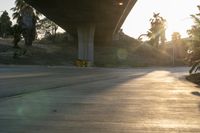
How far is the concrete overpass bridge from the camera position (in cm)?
4772

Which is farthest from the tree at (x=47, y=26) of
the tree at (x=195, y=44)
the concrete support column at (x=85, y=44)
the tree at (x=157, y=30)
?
the tree at (x=195, y=44)

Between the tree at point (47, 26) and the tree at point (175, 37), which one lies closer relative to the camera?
the tree at point (47, 26)

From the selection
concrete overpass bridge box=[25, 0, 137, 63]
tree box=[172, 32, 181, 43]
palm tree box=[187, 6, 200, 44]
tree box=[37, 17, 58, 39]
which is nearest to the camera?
Result: palm tree box=[187, 6, 200, 44]

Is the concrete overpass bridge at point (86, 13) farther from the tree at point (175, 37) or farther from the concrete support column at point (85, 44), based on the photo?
the tree at point (175, 37)

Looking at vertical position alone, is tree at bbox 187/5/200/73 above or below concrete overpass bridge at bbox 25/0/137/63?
below

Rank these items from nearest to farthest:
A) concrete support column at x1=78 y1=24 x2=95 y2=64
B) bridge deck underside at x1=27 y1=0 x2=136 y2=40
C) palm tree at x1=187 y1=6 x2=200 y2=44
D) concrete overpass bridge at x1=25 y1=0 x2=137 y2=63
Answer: palm tree at x1=187 y1=6 x2=200 y2=44
bridge deck underside at x1=27 y1=0 x2=136 y2=40
concrete overpass bridge at x1=25 y1=0 x2=137 y2=63
concrete support column at x1=78 y1=24 x2=95 y2=64

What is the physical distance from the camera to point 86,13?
2282 inches

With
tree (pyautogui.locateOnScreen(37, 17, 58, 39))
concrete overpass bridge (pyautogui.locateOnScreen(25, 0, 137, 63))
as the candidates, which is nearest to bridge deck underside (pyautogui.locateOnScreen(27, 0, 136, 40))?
concrete overpass bridge (pyautogui.locateOnScreen(25, 0, 137, 63))

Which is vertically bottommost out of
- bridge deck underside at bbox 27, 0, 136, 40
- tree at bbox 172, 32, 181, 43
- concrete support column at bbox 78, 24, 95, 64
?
concrete support column at bbox 78, 24, 95, 64

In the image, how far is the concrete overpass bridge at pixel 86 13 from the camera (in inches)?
1879

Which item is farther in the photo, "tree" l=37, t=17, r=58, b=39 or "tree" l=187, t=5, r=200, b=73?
"tree" l=37, t=17, r=58, b=39

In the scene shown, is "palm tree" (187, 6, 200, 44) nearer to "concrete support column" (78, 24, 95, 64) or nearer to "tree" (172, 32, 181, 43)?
"concrete support column" (78, 24, 95, 64)

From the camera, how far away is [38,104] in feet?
43.7

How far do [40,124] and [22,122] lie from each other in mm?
444
